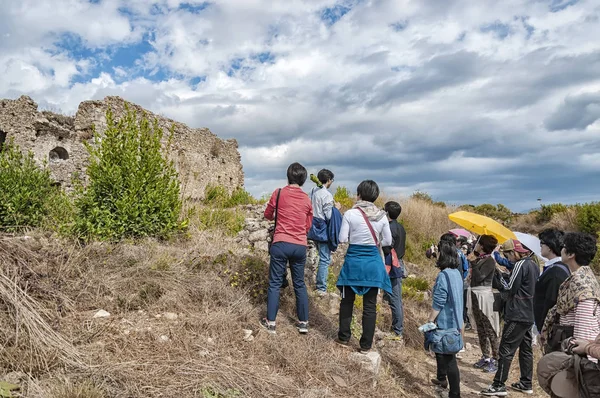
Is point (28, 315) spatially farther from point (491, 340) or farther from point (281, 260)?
point (491, 340)

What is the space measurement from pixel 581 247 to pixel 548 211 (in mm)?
18307

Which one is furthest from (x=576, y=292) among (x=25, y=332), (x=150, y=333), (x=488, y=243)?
(x=25, y=332)

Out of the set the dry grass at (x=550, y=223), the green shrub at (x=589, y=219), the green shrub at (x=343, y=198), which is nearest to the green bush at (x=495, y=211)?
the dry grass at (x=550, y=223)

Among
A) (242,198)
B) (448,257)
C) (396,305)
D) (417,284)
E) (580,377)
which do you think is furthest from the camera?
(242,198)

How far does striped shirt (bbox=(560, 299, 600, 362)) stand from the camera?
125 inches

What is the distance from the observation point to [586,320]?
3.22m

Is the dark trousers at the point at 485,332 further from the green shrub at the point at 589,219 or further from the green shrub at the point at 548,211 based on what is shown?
the green shrub at the point at 548,211

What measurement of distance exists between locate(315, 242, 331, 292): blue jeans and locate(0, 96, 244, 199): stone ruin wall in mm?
4973

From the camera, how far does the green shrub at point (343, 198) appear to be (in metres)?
14.5

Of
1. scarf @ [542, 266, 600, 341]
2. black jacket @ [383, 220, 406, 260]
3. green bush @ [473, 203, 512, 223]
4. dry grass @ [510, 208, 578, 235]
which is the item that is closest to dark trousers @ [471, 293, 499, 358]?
black jacket @ [383, 220, 406, 260]

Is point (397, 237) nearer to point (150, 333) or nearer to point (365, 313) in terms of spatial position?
point (365, 313)

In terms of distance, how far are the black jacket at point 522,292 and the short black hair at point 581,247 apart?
1.42 meters

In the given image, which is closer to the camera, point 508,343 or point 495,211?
point 508,343

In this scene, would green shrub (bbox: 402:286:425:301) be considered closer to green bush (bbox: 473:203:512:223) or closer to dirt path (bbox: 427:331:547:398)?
dirt path (bbox: 427:331:547:398)
